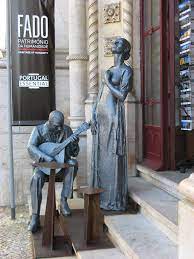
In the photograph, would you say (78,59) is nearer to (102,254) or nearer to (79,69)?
(79,69)

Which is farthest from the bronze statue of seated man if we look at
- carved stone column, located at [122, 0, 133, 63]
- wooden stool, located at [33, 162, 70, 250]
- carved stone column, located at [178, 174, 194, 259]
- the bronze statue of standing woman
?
carved stone column, located at [178, 174, 194, 259]

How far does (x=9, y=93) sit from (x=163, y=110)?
207 centimetres

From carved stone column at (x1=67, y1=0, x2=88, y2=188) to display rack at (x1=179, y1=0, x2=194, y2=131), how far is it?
143 cm

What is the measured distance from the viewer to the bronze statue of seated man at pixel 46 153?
4102 mm

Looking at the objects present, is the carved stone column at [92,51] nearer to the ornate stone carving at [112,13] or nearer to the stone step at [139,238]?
the ornate stone carving at [112,13]

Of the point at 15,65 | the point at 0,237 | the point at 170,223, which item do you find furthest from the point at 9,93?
the point at 170,223

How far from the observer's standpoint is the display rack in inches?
186

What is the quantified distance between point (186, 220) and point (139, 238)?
1402 millimetres

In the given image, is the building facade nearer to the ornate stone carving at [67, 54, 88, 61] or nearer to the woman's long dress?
the ornate stone carving at [67, 54, 88, 61]

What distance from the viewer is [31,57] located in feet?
19.4

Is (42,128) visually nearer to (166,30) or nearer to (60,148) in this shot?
(60,148)

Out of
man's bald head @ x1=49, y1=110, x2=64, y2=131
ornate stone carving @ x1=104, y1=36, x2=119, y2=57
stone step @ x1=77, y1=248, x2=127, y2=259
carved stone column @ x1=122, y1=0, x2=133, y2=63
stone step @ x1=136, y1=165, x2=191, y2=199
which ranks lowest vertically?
stone step @ x1=77, y1=248, x2=127, y2=259

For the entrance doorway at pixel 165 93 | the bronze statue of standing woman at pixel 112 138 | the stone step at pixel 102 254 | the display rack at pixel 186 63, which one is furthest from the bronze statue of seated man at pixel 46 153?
the display rack at pixel 186 63

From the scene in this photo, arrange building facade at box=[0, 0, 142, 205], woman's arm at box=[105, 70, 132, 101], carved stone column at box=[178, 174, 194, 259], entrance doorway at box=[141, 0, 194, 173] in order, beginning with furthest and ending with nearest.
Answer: building facade at box=[0, 0, 142, 205], entrance doorway at box=[141, 0, 194, 173], woman's arm at box=[105, 70, 132, 101], carved stone column at box=[178, 174, 194, 259]
